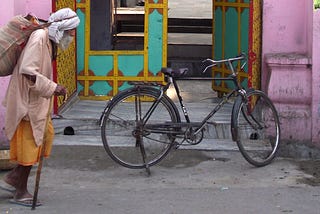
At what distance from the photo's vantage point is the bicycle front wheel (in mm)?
7035

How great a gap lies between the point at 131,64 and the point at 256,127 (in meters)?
2.27

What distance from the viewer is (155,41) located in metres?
9.01

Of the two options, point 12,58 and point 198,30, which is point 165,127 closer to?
point 12,58

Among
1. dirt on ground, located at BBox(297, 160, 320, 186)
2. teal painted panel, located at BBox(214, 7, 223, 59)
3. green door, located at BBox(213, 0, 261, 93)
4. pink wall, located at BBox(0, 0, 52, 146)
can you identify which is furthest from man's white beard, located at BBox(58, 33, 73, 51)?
teal painted panel, located at BBox(214, 7, 223, 59)


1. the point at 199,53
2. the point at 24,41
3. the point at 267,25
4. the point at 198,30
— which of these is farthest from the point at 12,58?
the point at 198,30

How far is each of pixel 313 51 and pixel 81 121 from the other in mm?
2650

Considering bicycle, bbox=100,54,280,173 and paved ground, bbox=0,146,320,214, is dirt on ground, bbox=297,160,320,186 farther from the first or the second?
bicycle, bbox=100,54,280,173

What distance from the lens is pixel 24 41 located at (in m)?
5.79

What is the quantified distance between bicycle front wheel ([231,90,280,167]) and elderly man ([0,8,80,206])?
76.0 inches

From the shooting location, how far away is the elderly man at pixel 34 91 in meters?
5.65

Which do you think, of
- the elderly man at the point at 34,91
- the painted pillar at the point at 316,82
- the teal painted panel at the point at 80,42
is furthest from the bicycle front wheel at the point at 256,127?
the teal painted panel at the point at 80,42

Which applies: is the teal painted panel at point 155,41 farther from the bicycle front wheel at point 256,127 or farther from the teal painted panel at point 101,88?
the bicycle front wheel at point 256,127

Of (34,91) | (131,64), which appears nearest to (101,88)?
(131,64)

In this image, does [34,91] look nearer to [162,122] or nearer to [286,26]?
[162,122]
